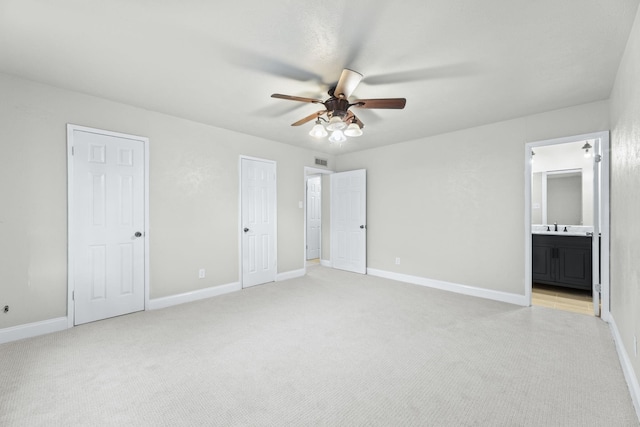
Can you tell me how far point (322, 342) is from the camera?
2.71 meters

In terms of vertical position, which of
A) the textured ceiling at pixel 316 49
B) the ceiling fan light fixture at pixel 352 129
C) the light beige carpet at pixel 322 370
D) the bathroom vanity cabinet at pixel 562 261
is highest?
the textured ceiling at pixel 316 49

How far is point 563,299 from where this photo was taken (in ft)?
13.6

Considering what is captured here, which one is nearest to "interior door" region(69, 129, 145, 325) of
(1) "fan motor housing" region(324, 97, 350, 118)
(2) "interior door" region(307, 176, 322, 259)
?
(1) "fan motor housing" region(324, 97, 350, 118)

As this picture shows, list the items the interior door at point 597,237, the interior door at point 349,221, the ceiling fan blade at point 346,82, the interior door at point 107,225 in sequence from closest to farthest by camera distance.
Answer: the ceiling fan blade at point 346,82 < the interior door at point 107,225 < the interior door at point 597,237 < the interior door at point 349,221

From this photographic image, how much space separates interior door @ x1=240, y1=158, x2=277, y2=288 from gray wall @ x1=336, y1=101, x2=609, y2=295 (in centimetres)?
193

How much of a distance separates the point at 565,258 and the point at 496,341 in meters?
2.87

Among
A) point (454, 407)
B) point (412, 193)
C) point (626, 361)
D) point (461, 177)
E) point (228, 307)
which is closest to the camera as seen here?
point (454, 407)

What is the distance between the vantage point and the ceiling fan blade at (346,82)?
2.27 m

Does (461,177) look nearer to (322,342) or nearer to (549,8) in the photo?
(549,8)


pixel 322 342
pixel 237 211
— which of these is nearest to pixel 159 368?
pixel 322 342

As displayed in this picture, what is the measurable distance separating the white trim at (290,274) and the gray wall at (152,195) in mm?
92

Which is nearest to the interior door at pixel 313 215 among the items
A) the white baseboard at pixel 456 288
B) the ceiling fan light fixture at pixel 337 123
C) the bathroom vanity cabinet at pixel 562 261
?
the white baseboard at pixel 456 288

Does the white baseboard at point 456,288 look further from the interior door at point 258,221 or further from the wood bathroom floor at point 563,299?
the interior door at point 258,221

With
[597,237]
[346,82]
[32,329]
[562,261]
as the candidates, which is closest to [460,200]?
Answer: [597,237]
